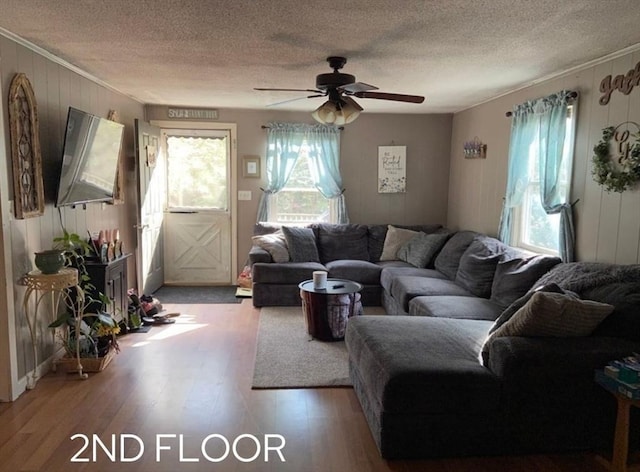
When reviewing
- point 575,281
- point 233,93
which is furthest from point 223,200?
point 575,281

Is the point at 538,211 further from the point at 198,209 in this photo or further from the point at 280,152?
the point at 198,209

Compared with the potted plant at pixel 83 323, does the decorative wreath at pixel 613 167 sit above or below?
above

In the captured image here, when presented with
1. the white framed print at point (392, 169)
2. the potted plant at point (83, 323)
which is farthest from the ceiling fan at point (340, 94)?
the white framed print at point (392, 169)

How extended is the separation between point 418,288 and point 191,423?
2.30 metres

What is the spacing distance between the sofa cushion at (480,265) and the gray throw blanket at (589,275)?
0.75m

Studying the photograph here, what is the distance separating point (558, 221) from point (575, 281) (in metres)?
1.05

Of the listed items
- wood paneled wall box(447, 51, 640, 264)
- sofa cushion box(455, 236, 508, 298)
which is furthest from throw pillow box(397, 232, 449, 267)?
sofa cushion box(455, 236, 508, 298)

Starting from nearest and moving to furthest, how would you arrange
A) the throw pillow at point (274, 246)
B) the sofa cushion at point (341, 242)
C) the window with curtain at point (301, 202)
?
the throw pillow at point (274, 246)
the sofa cushion at point (341, 242)
the window with curtain at point (301, 202)

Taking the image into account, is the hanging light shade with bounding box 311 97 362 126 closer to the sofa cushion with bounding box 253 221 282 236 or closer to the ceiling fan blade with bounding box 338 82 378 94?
the ceiling fan blade with bounding box 338 82 378 94

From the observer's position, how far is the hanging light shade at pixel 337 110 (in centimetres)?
352

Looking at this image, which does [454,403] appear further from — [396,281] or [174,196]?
[174,196]

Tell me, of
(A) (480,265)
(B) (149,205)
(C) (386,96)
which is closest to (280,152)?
(B) (149,205)

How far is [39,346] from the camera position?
3355 millimetres

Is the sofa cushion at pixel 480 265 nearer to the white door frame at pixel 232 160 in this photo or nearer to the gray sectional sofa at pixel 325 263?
the gray sectional sofa at pixel 325 263
